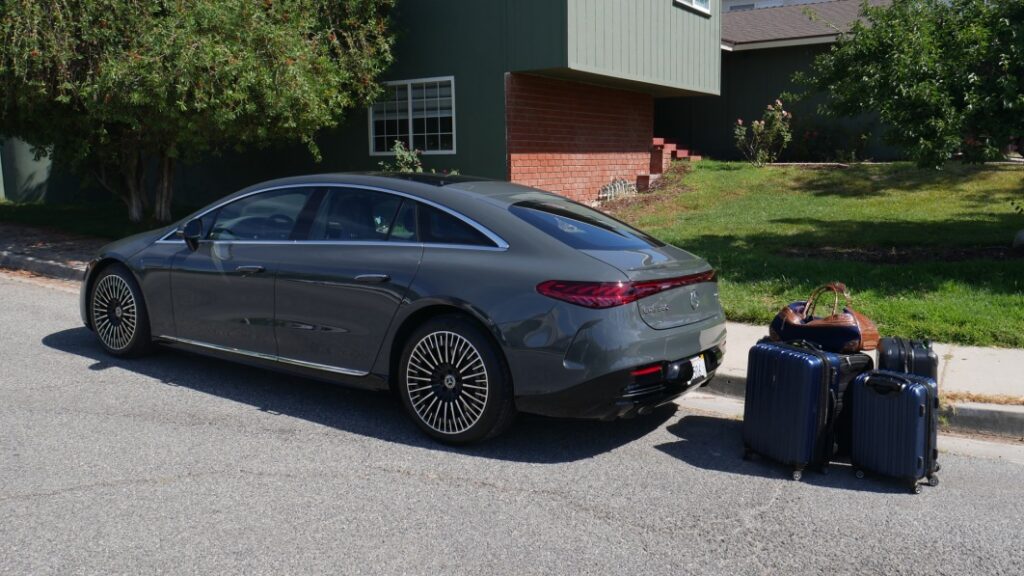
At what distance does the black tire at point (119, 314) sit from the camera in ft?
21.9

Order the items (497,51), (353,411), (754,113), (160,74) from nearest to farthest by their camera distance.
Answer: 1. (353,411)
2. (160,74)
3. (497,51)
4. (754,113)

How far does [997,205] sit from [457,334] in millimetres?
12200

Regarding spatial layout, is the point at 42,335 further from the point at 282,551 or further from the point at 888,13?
the point at 888,13

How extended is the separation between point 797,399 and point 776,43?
18.4 metres

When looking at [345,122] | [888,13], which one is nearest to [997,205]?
[888,13]

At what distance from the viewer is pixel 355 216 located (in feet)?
18.6

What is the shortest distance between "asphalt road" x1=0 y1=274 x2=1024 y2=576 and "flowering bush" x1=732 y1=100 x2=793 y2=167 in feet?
48.3

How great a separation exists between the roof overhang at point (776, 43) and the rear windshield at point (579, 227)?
16.8m

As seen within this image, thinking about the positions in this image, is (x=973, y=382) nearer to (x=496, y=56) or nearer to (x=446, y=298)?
(x=446, y=298)

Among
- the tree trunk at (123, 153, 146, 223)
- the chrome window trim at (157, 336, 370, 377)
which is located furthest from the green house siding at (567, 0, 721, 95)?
the chrome window trim at (157, 336, 370, 377)

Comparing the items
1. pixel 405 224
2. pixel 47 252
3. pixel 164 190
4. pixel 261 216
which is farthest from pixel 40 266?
pixel 405 224

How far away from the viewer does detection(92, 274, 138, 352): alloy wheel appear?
673 cm

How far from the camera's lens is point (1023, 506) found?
4.39m

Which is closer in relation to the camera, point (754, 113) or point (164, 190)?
point (164, 190)
